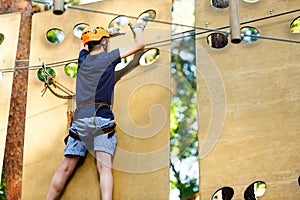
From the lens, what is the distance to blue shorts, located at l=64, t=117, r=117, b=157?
14.3 feet

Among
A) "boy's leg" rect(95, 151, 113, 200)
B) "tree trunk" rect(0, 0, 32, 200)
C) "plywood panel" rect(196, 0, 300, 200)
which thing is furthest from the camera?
"tree trunk" rect(0, 0, 32, 200)

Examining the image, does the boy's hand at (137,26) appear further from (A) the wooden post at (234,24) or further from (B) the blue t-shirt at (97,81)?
(A) the wooden post at (234,24)

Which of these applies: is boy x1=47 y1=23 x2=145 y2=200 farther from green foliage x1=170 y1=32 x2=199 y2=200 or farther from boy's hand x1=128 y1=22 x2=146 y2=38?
green foliage x1=170 y1=32 x2=199 y2=200

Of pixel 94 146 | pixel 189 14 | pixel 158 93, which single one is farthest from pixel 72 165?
pixel 189 14

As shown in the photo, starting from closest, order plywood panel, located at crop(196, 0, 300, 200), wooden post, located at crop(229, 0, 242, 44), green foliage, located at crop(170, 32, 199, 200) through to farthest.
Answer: wooden post, located at crop(229, 0, 242, 44)
plywood panel, located at crop(196, 0, 300, 200)
green foliage, located at crop(170, 32, 199, 200)

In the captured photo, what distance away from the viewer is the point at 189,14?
9367mm

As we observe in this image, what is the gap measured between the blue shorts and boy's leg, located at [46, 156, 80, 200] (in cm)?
5

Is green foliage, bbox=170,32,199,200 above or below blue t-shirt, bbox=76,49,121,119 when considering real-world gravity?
above

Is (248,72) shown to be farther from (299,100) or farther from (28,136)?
(28,136)

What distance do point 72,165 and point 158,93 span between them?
0.72 metres

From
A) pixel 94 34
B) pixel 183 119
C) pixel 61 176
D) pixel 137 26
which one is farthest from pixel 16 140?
pixel 183 119

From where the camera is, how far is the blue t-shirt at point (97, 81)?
441 centimetres

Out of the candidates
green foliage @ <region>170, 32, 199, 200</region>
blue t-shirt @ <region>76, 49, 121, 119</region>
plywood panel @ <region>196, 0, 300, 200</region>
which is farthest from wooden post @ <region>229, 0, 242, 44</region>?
green foliage @ <region>170, 32, 199, 200</region>

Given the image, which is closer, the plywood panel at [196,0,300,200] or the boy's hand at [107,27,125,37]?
the plywood panel at [196,0,300,200]
